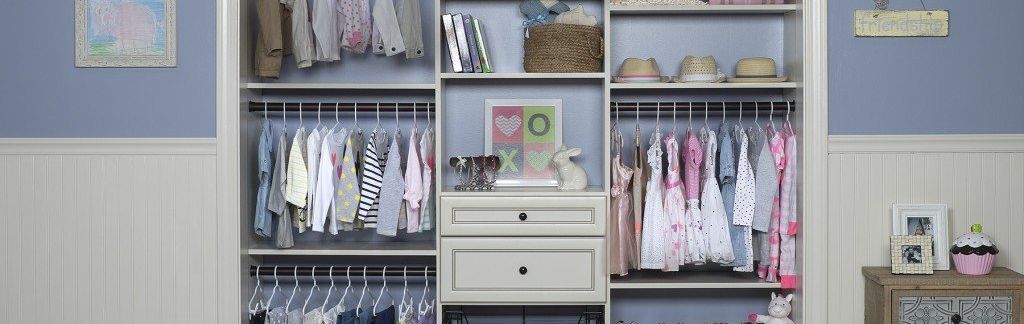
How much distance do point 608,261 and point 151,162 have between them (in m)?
1.76

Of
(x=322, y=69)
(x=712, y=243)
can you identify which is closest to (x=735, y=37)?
(x=712, y=243)

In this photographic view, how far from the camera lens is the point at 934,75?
3.53 meters

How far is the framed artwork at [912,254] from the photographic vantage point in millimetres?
3436

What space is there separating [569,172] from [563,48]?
0.49 m

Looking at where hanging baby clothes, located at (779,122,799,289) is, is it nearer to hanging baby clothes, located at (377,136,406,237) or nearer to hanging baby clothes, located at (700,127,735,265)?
hanging baby clothes, located at (700,127,735,265)

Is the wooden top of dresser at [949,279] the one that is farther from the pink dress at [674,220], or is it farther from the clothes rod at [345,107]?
the clothes rod at [345,107]

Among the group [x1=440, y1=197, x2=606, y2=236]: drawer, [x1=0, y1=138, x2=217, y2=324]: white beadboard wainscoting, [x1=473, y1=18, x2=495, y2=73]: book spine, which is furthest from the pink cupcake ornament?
[x1=0, y1=138, x2=217, y2=324]: white beadboard wainscoting

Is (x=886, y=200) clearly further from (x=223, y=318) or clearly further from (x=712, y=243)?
(x=223, y=318)

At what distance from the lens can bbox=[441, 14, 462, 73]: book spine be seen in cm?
372

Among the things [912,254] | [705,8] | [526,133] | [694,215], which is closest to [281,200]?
[526,133]

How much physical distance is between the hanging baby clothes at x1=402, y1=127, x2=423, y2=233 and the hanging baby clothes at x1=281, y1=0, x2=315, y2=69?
51cm

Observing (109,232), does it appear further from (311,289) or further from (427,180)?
(427,180)

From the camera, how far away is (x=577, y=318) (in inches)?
163

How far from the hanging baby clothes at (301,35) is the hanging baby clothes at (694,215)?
151 centimetres
